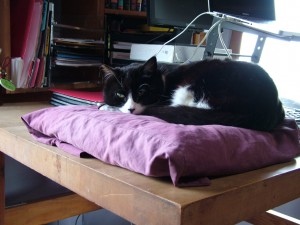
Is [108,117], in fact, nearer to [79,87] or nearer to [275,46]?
[79,87]

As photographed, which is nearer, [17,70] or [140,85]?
[140,85]

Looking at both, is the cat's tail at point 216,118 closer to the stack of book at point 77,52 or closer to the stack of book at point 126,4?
the stack of book at point 77,52

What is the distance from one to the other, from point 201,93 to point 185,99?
0.05 metres

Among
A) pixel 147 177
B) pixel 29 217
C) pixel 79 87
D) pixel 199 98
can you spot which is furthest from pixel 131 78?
pixel 29 217

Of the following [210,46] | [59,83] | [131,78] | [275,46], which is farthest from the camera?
[275,46]

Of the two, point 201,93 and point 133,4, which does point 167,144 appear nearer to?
point 201,93

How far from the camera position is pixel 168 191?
52 centimetres

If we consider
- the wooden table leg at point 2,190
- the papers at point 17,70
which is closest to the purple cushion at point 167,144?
the wooden table leg at point 2,190

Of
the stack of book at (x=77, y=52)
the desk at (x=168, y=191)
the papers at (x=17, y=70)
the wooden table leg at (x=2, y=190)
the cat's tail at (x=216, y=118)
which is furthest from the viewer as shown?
the stack of book at (x=77, y=52)

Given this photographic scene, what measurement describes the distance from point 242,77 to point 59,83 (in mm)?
860

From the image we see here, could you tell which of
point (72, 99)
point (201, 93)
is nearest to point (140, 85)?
point (201, 93)

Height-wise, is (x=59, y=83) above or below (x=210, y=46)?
below

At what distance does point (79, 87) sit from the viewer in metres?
1.53

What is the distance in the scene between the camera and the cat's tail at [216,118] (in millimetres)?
761
